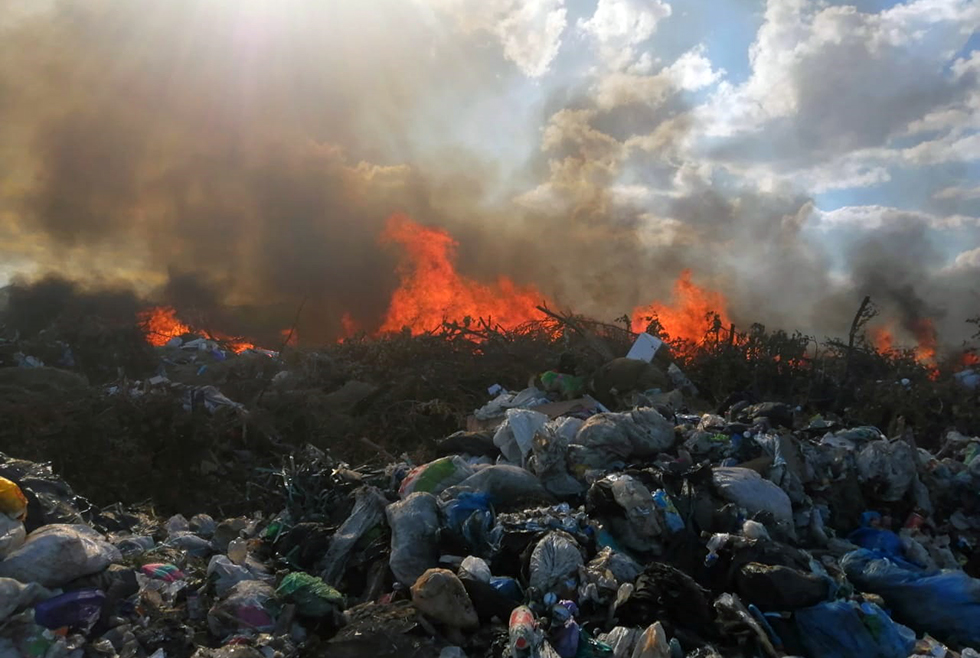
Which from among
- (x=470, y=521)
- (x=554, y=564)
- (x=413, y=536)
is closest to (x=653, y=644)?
(x=554, y=564)

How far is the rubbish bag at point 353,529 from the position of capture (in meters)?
3.69

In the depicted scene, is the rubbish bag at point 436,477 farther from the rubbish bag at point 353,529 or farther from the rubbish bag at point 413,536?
the rubbish bag at point 413,536

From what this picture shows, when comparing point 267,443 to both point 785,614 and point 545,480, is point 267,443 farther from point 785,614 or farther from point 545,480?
point 785,614

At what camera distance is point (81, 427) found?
6.90m

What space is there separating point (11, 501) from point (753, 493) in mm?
4018

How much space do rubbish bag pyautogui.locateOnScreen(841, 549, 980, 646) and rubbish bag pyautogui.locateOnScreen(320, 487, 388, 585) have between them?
272 centimetres

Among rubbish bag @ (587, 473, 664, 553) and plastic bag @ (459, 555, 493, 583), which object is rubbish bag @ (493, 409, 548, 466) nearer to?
rubbish bag @ (587, 473, 664, 553)

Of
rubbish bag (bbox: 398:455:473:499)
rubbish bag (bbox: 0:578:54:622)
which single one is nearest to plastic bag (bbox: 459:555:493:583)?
rubbish bag (bbox: 398:455:473:499)

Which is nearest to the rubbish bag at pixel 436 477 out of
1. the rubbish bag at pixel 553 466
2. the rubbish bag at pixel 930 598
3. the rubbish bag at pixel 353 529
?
the rubbish bag at pixel 353 529

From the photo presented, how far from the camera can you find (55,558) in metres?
3.07

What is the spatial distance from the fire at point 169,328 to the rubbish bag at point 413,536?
32.1ft

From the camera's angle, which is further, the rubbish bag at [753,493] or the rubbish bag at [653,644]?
the rubbish bag at [753,493]

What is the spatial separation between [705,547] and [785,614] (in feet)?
1.75

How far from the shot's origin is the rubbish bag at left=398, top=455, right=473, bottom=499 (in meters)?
4.21
